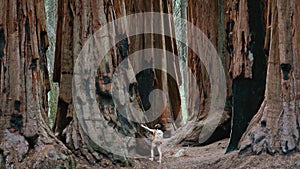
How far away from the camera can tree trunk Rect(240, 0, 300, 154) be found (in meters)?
6.69

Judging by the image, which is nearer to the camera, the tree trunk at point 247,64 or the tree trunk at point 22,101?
the tree trunk at point 22,101

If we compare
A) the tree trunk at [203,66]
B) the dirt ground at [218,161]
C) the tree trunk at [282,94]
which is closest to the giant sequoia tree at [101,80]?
the tree trunk at [282,94]

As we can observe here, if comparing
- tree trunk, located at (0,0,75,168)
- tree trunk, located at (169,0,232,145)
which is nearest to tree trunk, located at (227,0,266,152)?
tree trunk, located at (169,0,232,145)

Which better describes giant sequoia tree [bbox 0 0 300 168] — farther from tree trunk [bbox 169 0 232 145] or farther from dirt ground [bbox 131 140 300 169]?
tree trunk [bbox 169 0 232 145]

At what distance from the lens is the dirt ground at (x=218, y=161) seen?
6551 mm

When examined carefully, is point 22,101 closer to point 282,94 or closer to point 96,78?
point 96,78

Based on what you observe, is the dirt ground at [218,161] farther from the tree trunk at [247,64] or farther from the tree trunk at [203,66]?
the tree trunk at [247,64]

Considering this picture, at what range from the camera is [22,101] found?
699 cm

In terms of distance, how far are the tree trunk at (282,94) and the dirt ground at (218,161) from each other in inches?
4.8

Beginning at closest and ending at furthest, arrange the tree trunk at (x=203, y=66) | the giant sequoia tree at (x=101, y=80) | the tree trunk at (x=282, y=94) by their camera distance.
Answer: the tree trunk at (x=282, y=94)
the giant sequoia tree at (x=101, y=80)
the tree trunk at (x=203, y=66)

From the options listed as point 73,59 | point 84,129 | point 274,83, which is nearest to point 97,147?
point 84,129

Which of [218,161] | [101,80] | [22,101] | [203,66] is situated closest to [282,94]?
[218,161]

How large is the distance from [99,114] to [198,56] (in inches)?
242

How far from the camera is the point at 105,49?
8.30 meters
